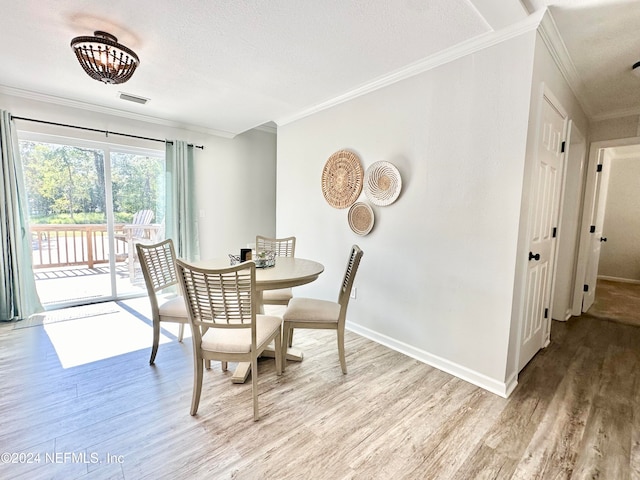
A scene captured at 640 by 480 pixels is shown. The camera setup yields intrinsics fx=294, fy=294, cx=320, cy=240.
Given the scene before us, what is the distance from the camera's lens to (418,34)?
197 cm

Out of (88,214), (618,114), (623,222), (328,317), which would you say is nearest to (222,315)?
(328,317)

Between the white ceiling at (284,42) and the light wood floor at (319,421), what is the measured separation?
241 cm

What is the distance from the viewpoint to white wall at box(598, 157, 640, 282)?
5402mm

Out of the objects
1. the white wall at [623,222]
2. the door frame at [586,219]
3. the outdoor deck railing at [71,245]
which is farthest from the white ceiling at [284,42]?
the white wall at [623,222]

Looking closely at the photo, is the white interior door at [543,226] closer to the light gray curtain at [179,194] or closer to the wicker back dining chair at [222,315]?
the wicker back dining chair at [222,315]

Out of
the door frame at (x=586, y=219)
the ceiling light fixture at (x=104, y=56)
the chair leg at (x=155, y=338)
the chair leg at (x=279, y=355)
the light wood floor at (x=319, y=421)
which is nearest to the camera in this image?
the light wood floor at (x=319, y=421)

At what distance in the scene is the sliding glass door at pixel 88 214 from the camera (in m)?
3.38

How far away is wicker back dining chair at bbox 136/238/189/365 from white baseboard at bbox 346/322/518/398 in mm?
1712

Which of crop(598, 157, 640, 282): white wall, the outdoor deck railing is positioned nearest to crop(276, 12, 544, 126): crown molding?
the outdoor deck railing

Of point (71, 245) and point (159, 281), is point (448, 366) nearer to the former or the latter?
point (159, 281)

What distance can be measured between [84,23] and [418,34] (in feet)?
7.18

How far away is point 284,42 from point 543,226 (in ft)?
8.00

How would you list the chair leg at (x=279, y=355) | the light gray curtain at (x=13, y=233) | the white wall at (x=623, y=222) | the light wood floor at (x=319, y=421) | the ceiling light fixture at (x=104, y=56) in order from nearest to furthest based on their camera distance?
the light wood floor at (x=319, y=421) < the ceiling light fixture at (x=104, y=56) < the chair leg at (x=279, y=355) < the light gray curtain at (x=13, y=233) < the white wall at (x=623, y=222)

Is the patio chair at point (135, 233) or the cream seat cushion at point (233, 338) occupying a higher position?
the patio chair at point (135, 233)
